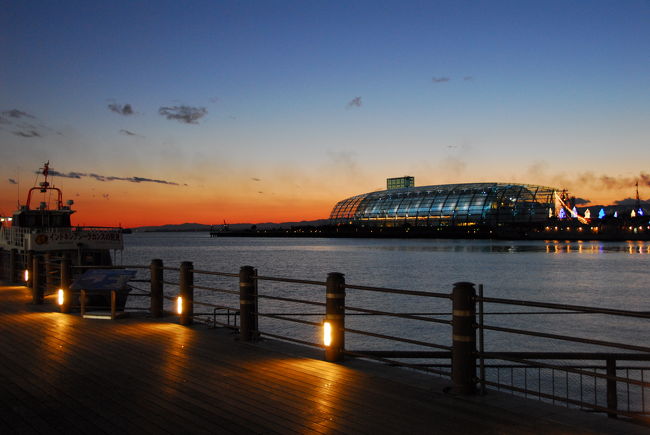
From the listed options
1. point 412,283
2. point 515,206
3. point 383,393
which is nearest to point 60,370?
point 383,393

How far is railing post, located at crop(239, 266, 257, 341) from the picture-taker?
30.0 ft

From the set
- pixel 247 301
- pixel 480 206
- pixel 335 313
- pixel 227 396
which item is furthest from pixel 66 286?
pixel 480 206

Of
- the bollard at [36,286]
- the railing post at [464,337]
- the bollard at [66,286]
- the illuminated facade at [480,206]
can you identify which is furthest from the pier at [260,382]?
the illuminated facade at [480,206]

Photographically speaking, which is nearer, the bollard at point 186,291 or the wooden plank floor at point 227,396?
the wooden plank floor at point 227,396

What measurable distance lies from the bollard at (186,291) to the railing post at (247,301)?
1674 mm

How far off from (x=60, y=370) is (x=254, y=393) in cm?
285

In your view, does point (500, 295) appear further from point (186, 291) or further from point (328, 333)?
point (328, 333)

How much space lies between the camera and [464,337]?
618 cm

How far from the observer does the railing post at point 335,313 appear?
7.61 m

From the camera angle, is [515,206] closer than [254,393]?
No

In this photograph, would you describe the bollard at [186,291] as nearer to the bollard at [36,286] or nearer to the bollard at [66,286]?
the bollard at [66,286]

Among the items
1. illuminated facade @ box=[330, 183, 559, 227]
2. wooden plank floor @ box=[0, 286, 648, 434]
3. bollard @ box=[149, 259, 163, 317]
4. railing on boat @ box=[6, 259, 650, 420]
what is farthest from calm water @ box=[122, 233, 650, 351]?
illuminated facade @ box=[330, 183, 559, 227]

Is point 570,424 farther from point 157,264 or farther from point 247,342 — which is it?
point 157,264

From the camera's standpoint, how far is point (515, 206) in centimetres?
16612
